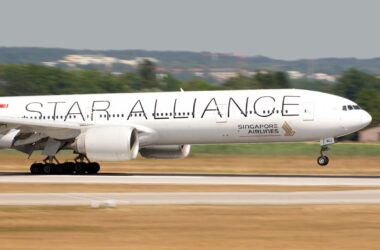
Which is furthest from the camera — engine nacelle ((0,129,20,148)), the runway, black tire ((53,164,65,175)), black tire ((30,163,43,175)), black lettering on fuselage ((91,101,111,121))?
black lettering on fuselage ((91,101,111,121))

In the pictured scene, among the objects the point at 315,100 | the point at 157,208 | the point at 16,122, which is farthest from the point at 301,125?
the point at 157,208

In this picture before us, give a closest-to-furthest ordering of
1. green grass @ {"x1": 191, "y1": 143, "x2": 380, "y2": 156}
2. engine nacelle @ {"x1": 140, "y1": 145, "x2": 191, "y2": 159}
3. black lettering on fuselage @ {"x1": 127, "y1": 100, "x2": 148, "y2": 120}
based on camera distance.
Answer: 1. black lettering on fuselage @ {"x1": 127, "y1": 100, "x2": 148, "y2": 120}
2. engine nacelle @ {"x1": 140, "y1": 145, "x2": 191, "y2": 159}
3. green grass @ {"x1": 191, "y1": 143, "x2": 380, "y2": 156}

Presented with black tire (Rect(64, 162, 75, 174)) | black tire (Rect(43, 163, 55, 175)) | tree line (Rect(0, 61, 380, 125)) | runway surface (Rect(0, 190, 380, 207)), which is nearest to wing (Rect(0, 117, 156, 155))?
black tire (Rect(43, 163, 55, 175))

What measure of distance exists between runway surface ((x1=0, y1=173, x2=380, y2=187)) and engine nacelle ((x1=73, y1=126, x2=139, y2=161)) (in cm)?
96

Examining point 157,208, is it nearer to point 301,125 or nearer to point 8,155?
point 301,125

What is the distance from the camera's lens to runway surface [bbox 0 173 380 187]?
129 ft

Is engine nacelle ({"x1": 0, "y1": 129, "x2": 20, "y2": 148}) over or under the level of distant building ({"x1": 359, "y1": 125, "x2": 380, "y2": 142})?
under

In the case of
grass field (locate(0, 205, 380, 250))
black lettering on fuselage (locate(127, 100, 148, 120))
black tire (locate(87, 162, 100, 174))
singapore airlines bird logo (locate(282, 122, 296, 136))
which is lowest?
grass field (locate(0, 205, 380, 250))

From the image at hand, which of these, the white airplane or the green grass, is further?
the green grass

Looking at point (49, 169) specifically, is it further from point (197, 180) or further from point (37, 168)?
point (197, 180)

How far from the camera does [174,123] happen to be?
46312 millimetres

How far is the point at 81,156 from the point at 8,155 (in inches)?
754

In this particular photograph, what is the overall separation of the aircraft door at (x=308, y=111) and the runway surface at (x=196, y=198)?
10.7 m

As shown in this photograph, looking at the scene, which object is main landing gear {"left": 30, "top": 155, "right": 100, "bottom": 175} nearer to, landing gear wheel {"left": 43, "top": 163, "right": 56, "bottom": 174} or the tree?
landing gear wheel {"left": 43, "top": 163, "right": 56, "bottom": 174}
